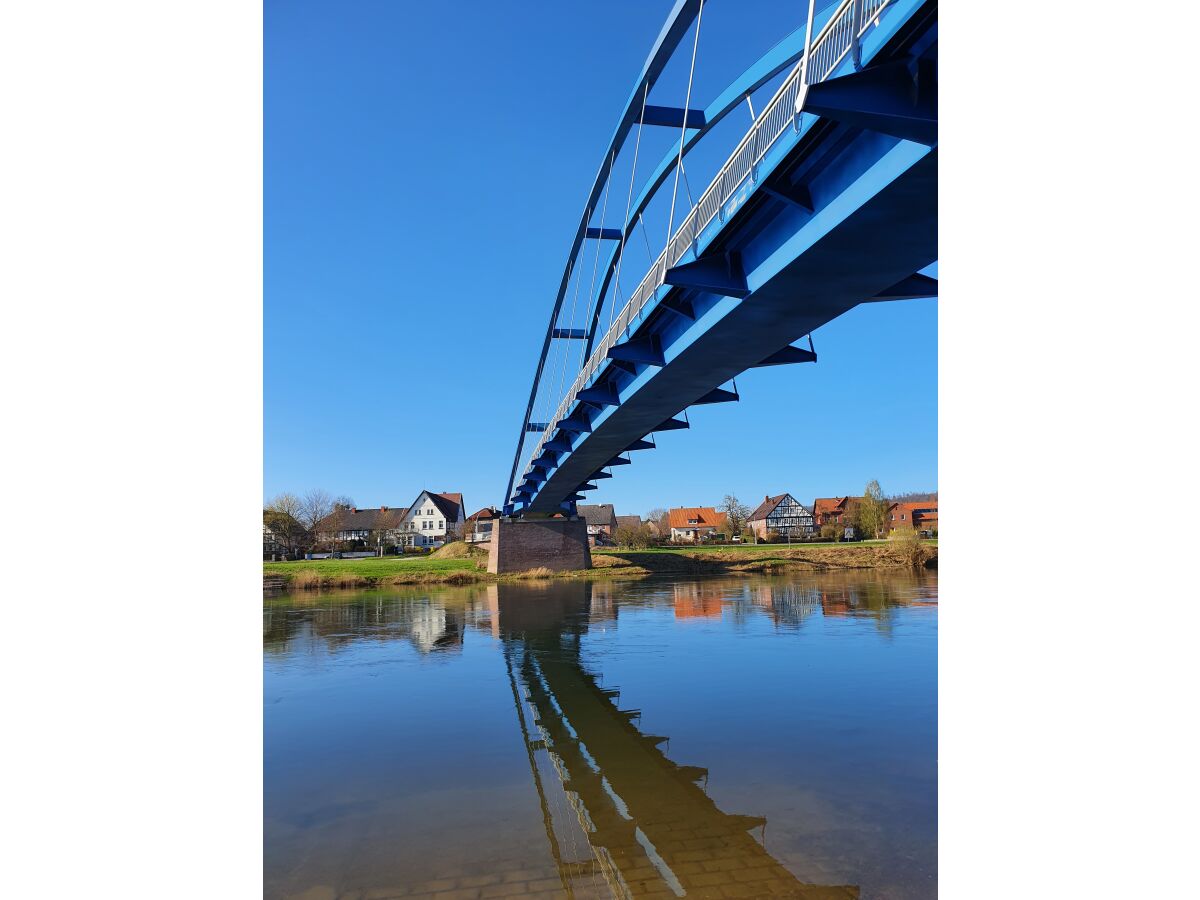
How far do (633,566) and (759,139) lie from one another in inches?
1457

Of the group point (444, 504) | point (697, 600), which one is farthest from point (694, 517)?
point (697, 600)

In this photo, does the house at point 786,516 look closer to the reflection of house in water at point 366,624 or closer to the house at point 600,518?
the house at point 600,518

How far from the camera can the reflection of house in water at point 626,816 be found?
4.53m

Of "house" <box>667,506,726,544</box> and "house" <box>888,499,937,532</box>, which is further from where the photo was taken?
"house" <box>667,506,726,544</box>

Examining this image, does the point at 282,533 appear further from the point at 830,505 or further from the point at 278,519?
the point at 830,505

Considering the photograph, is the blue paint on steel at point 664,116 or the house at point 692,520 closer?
the blue paint on steel at point 664,116

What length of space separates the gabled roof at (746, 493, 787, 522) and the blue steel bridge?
260 ft

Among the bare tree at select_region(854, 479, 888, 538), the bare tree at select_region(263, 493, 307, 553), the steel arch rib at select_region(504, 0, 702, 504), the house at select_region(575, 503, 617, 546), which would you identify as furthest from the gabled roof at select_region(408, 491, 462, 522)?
the steel arch rib at select_region(504, 0, 702, 504)

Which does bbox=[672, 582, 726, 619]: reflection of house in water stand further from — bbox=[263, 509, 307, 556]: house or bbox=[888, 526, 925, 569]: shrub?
bbox=[263, 509, 307, 556]: house

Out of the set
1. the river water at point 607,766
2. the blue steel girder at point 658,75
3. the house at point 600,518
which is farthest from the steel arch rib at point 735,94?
the house at point 600,518

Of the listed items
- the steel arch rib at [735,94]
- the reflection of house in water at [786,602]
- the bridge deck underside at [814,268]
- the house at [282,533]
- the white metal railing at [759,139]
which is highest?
the steel arch rib at [735,94]

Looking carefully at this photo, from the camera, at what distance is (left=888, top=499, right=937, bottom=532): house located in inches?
2985

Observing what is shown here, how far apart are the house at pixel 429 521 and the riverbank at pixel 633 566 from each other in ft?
122
